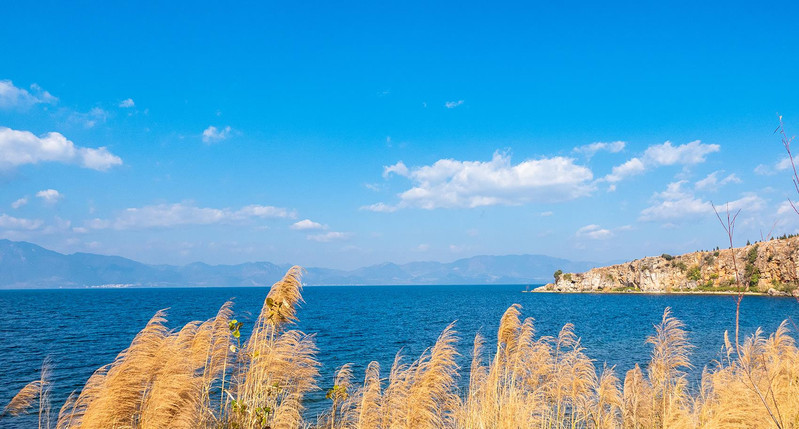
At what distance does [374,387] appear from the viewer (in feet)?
30.2

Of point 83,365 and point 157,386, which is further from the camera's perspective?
point 83,365

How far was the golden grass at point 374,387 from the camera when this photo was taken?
727cm

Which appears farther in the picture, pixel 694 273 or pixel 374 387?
pixel 694 273

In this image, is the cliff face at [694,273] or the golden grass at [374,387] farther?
the cliff face at [694,273]

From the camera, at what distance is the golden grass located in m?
7.27

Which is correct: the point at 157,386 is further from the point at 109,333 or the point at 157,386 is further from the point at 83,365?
the point at 109,333

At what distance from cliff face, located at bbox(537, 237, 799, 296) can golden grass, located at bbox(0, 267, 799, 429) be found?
362 ft

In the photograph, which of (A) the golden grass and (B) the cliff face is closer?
(A) the golden grass

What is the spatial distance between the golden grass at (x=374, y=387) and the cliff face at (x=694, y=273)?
4339 inches

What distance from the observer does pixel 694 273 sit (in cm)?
12888

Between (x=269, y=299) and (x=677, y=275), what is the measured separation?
151425 millimetres

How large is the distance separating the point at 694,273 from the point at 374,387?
5779 inches

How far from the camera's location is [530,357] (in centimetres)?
1125

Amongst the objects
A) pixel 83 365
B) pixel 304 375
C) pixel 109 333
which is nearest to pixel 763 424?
pixel 304 375
